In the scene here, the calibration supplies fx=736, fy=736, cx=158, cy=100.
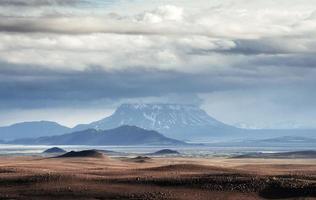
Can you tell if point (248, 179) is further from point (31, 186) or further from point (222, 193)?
point (31, 186)

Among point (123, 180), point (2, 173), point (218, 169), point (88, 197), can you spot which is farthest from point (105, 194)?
point (218, 169)

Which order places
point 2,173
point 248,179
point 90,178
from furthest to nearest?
point 2,173 < point 90,178 < point 248,179

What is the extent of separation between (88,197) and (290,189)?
845 inches

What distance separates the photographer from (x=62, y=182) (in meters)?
85.8

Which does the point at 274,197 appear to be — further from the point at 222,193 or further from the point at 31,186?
the point at 31,186

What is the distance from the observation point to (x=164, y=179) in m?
85.4

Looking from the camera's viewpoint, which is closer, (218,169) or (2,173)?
(2,173)

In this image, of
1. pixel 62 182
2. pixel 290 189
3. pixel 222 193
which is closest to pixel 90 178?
pixel 62 182

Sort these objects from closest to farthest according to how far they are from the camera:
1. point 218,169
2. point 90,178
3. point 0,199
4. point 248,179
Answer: point 0,199 < point 248,179 < point 90,178 < point 218,169

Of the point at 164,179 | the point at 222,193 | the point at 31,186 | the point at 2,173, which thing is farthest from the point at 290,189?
the point at 2,173

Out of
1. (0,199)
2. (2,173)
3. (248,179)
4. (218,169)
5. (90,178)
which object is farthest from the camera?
(218,169)

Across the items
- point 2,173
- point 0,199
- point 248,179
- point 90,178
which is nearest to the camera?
point 0,199

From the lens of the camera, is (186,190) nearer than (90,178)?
Yes

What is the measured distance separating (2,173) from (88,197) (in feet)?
76.5
